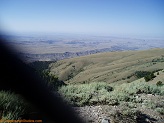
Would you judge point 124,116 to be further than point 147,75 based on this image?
No

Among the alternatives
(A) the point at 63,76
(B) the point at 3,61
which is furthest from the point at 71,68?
(B) the point at 3,61

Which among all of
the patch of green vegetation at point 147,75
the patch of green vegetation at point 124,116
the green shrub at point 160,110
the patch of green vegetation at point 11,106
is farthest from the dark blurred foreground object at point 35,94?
the patch of green vegetation at point 147,75

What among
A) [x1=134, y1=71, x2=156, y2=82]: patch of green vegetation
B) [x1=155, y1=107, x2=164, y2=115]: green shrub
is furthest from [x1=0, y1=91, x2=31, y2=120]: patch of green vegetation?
[x1=134, y1=71, x2=156, y2=82]: patch of green vegetation

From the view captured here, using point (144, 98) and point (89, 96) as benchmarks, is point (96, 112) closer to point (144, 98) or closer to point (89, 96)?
point (89, 96)

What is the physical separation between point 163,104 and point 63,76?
109m

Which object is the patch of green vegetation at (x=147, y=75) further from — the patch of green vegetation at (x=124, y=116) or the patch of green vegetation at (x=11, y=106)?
the patch of green vegetation at (x=11, y=106)

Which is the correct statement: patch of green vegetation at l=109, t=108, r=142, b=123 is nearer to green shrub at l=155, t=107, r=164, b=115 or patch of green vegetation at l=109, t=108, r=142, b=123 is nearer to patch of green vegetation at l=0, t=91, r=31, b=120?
green shrub at l=155, t=107, r=164, b=115

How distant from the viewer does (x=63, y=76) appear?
11744cm

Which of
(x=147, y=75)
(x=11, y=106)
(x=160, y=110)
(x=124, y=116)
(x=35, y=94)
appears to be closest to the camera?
(x=11, y=106)

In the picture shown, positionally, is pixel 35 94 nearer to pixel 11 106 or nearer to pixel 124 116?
pixel 11 106

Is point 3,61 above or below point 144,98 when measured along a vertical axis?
above

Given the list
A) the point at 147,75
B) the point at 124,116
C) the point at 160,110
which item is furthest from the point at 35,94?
the point at 147,75

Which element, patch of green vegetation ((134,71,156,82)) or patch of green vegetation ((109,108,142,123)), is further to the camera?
patch of green vegetation ((134,71,156,82))

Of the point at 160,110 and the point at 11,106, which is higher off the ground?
the point at 11,106
